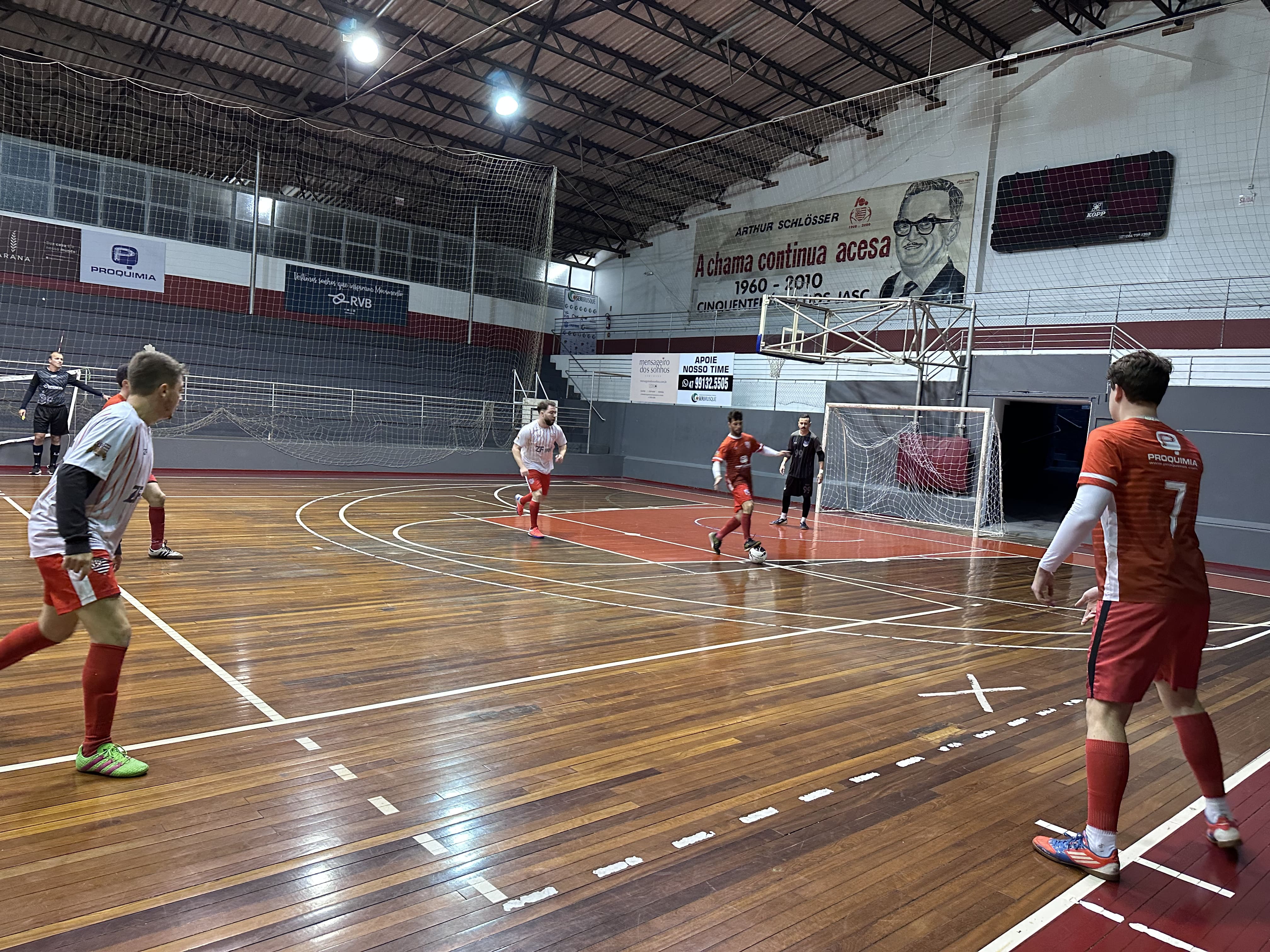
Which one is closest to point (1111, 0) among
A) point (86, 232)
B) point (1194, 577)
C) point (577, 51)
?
point (577, 51)

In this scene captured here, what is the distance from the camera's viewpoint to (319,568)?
26.1 feet

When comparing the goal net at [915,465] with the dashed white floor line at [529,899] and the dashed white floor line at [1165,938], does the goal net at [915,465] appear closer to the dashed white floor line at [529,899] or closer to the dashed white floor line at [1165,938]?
the dashed white floor line at [1165,938]

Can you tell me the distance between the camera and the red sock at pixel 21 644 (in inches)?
132

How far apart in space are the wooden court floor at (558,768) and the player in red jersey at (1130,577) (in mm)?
388

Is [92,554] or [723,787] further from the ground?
[92,554]

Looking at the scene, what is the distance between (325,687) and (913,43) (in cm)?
1893

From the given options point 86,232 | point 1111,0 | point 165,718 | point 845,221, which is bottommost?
point 165,718

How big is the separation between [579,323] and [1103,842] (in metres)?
26.9

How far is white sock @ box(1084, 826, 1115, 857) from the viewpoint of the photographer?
3.03 meters

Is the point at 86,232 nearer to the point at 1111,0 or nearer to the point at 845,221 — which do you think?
the point at 845,221

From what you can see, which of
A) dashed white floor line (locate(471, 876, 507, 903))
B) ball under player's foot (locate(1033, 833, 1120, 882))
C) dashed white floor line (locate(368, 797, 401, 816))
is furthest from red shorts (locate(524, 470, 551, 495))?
ball under player's foot (locate(1033, 833, 1120, 882))

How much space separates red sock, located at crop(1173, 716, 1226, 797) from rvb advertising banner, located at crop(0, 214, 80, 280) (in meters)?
23.1

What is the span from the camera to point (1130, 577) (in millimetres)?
3049

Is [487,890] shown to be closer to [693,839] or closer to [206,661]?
[693,839]
